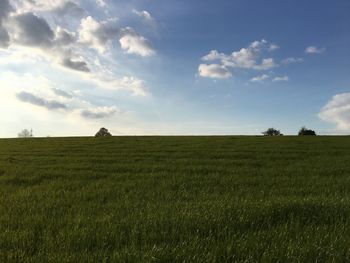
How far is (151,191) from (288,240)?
19.5 feet

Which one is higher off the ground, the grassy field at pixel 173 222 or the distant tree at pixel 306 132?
the distant tree at pixel 306 132

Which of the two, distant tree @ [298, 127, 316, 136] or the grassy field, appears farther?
distant tree @ [298, 127, 316, 136]

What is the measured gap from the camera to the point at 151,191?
12.4m

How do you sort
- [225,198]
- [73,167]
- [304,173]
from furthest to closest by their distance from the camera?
[73,167] < [304,173] < [225,198]

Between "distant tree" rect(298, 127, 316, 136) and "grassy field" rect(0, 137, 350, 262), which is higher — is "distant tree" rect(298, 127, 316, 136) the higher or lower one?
the higher one

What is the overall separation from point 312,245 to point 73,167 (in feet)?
50.3

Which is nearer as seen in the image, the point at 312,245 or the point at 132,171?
the point at 312,245

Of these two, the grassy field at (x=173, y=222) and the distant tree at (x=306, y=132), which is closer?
the grassy field at (x=173, y=222)

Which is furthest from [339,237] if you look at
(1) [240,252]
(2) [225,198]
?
(2) [225,198]

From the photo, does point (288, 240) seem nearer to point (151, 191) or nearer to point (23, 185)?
point (151, 191)

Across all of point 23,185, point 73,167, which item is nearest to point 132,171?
point 73,167

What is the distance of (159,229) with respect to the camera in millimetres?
7629

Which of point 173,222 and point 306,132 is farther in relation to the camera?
point 306,132

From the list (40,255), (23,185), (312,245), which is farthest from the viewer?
A: (23,185)
